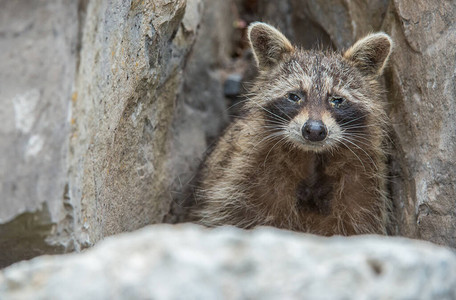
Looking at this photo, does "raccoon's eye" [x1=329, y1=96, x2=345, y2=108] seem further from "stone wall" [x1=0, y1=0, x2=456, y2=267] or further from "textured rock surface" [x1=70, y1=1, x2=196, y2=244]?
"textured rock surface" [x1=70, y1=1, x2=196, y2=244]

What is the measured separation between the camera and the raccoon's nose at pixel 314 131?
143 inches

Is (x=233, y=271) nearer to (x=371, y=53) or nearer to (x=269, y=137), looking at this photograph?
(x=269, y=137)

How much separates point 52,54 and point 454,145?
7.12ft

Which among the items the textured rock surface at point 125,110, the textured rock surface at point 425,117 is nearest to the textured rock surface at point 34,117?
the textured rock surface at point 125,110

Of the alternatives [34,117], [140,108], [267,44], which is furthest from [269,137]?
[34,117]

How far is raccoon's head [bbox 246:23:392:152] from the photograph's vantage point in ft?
12.5

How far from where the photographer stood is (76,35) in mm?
2719

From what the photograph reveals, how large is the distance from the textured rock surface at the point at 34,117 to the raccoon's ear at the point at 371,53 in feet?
6.97

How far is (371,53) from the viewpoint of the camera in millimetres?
4121

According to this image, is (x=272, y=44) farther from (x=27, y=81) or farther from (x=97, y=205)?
(x=27, y=81)

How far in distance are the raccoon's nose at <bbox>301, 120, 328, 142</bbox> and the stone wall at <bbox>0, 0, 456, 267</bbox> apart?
1.94 ft

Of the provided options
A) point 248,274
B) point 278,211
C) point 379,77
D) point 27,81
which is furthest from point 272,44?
point 248,274

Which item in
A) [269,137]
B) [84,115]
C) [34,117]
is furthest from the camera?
[269,137]

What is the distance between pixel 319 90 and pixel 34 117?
205cm
